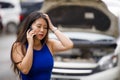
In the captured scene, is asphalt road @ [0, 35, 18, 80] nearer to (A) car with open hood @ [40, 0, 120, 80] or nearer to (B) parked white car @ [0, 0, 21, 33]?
(A) car with open hood @ [40, 0, 120, 80]

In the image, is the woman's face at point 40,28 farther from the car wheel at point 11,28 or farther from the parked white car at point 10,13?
the car wheel at point 11,28

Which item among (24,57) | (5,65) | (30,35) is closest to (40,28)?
(30,35)

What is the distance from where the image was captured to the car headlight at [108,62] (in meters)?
7.82

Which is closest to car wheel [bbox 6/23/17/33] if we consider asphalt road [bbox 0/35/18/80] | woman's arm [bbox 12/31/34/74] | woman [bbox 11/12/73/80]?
asphalt road [bbox 0/35/18/80]

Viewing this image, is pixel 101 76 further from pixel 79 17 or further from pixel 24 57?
pixel 24 57

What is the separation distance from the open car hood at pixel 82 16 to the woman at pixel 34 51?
4900mm

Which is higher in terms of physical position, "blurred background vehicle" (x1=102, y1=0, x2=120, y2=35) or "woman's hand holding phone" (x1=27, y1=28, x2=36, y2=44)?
"woman's hand holding phone" (x1=27, y1=28, x2=36, y2=44)

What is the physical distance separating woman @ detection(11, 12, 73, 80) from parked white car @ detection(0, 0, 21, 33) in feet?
48.6

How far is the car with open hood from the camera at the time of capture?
25.4 ft

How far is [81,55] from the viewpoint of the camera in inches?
349

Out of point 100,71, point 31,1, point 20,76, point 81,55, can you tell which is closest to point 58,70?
point 100,71

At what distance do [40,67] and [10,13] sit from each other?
51.4 ft

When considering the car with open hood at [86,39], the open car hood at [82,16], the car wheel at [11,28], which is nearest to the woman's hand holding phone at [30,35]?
the car with open hood at [86,39]

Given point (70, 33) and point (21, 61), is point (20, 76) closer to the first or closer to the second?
point (21, 61)
